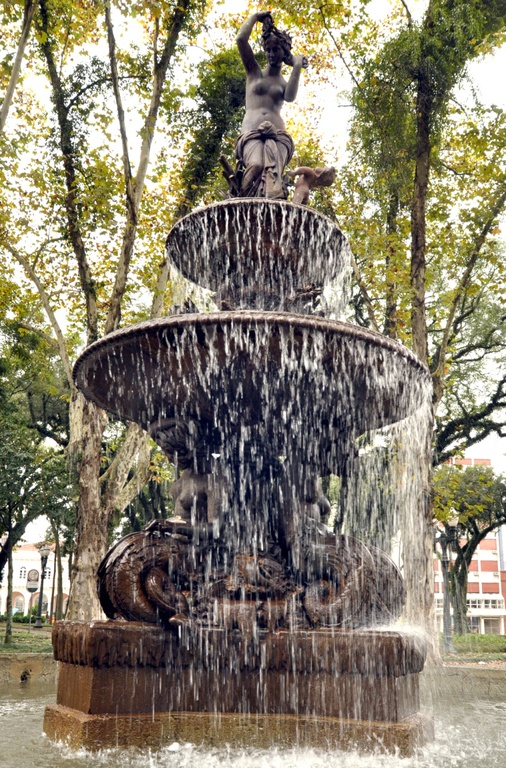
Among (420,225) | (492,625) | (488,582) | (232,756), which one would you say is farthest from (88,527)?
(492,625)

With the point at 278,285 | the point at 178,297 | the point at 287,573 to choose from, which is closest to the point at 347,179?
the point at 178,297

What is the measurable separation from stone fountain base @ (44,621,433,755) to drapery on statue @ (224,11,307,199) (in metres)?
4.09

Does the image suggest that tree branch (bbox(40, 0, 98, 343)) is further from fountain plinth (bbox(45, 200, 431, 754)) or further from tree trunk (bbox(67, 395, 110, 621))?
fountain plinth (bbox(45, 200, 431, 754))

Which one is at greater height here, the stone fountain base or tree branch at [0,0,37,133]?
tree branch at [0,0,37,133]

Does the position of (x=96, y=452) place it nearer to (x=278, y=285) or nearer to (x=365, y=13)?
(x=278, y=285)

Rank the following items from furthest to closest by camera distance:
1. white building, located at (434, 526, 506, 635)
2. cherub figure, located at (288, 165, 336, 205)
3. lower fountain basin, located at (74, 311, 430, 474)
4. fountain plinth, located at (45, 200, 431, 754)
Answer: white building, located at (434, 526, 506, 635) < cherub figure, located at (288, 165, 336, 205) < lower fountain basin, located at (74, 311, 430, 474) < fountain plinth, located at (45, 200, 431, 754)

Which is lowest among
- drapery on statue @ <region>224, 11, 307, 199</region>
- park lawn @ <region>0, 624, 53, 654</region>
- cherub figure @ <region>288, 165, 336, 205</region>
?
park lawn @ <region>0, 624, 53, 654</region>

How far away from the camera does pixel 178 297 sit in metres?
14.2

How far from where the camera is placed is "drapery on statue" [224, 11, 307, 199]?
21.6 feet

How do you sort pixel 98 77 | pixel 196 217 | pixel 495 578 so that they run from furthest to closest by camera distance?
1. pixel 495 578
2. pixel 98 77
3. pixel 196 217

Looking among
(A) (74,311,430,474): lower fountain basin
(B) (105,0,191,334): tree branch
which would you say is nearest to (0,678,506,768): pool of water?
→ (A) (74,311,430,474): lower fountain basin

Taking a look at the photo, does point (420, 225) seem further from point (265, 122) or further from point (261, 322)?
point (261, 322)

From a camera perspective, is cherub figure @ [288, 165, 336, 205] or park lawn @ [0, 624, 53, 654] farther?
park lawn @ [0, 624, 53, 654]

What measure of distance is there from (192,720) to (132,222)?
8824mm
